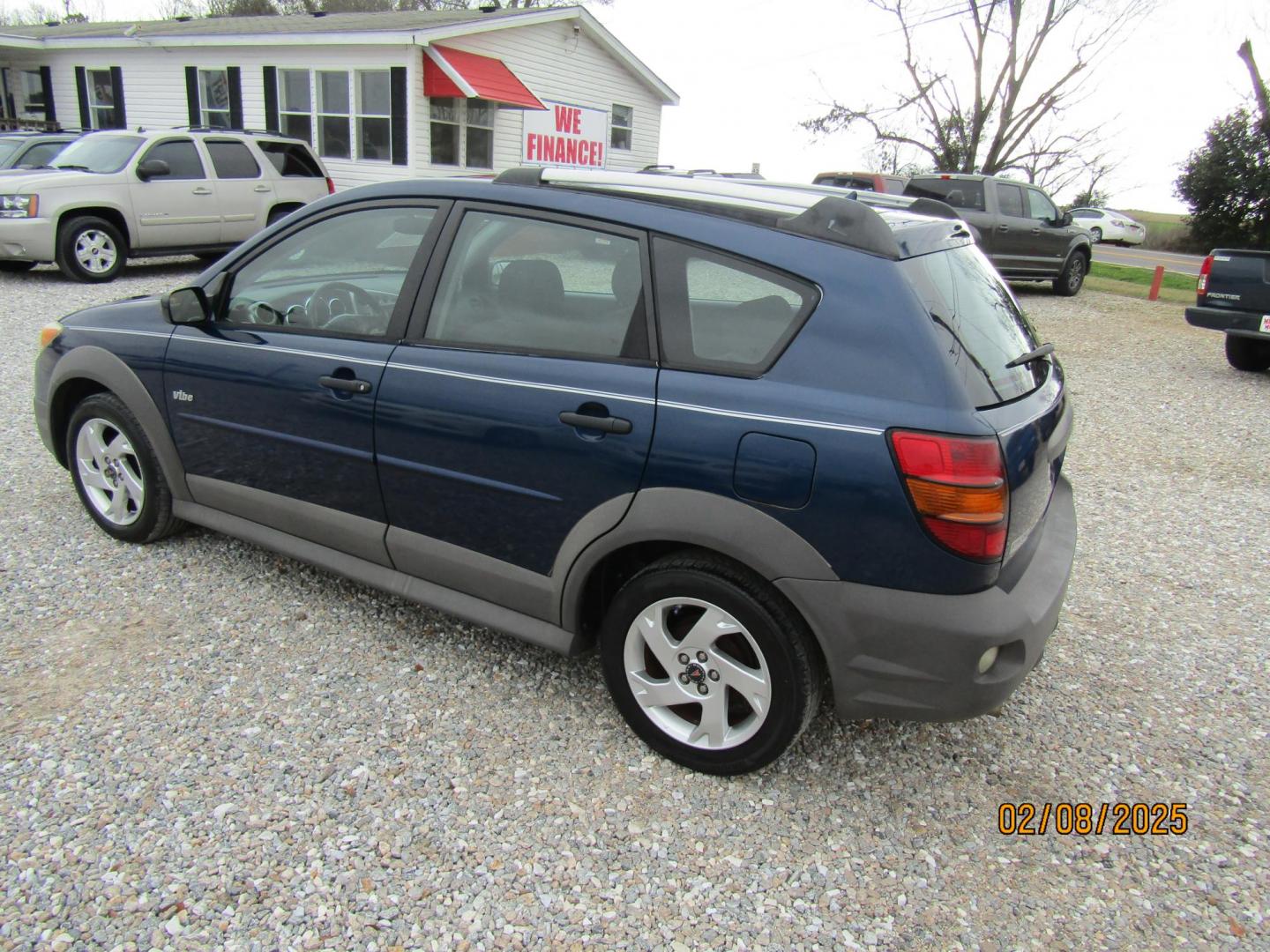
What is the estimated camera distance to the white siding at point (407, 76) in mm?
16109

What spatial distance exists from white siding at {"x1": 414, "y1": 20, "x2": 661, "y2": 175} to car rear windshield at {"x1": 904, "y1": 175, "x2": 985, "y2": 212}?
19.3 ft

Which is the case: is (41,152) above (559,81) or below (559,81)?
below

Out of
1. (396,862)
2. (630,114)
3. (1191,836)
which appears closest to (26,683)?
(396,862)

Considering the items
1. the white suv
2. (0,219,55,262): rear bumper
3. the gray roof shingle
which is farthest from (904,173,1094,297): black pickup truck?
(0,219,55,262): rear bumper

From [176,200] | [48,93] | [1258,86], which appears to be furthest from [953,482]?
[1258,86]

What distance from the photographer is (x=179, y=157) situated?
38.5 ft

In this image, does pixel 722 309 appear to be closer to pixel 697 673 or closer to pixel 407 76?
pixel 697 673

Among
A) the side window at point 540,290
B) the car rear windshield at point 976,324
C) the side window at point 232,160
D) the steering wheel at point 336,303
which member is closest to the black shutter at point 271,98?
the side window at point 232,160

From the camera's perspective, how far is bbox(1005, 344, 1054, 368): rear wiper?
265 cm

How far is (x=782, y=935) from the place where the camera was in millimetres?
2174

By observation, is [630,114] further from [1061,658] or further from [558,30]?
[1061,658]

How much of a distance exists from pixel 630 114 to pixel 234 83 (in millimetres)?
8886

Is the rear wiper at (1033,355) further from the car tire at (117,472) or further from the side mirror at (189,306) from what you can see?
the car tire at (117,472)
